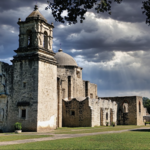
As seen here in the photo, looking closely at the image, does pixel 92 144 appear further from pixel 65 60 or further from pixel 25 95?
pixel 65 60

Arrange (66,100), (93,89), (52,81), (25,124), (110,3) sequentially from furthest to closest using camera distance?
(93,89), (66,100), (52,81), (25,124), (110,3)

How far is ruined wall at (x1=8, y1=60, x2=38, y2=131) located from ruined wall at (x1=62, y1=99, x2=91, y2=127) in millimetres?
8399

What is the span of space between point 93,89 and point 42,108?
57.3ft

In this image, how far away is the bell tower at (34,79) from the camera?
85.3 feet

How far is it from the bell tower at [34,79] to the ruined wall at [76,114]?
526 centimetres

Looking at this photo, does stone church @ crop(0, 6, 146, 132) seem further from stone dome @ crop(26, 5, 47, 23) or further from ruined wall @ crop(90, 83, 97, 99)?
ruined wall @ crop(90, 83, 97, 99)

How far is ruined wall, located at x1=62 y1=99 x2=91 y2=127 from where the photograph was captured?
32.6 metres

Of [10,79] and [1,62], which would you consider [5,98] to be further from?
[1,62]

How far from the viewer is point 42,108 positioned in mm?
26406

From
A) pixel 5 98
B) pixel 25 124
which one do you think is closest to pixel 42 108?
pixel 25 124

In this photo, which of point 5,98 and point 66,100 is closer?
point 5,98

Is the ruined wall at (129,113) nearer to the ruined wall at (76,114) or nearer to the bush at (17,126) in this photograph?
the ruined wall at (76,114)

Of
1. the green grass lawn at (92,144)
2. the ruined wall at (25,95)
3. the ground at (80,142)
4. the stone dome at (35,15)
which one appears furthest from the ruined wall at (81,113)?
the green grass lawn at (92,144)

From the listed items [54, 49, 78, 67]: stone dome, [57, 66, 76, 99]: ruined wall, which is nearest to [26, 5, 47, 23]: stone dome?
[57, 66, 76, 99]: ruined wall
